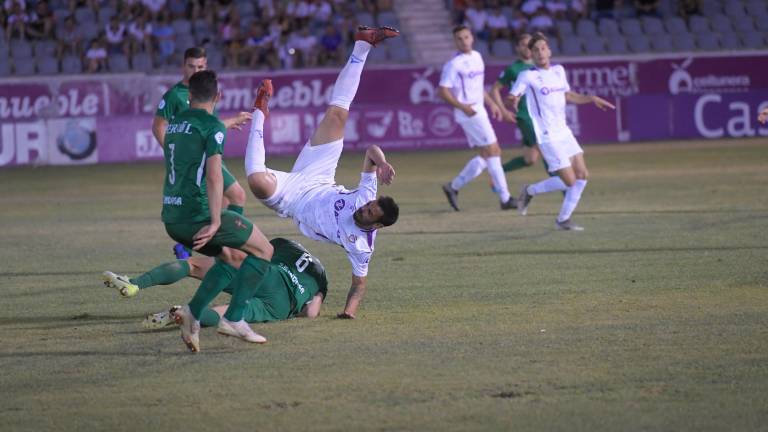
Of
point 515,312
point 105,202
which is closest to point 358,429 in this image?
point 515,312

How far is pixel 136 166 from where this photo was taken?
1049 inches

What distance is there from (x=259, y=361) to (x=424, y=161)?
1849 cm

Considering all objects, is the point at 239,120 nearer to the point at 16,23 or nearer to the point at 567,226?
the point at 567,226

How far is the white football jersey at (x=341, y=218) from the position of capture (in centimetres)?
897

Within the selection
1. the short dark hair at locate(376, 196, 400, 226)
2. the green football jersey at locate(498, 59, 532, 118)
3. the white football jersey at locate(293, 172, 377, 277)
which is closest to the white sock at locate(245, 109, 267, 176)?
the white football jersey at locate(293, 172, 377, 277)

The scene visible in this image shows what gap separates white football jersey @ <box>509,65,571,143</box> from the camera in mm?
14844

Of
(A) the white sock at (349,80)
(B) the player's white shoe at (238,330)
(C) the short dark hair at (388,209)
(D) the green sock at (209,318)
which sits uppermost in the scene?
(A) the white sock at (349,80)

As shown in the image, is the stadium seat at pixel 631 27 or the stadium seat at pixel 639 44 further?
the stadium seat at pixel 631 27

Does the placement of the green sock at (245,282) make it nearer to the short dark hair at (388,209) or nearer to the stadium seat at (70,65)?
the short dark hair at (388,209)

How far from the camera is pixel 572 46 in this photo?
3158 cm

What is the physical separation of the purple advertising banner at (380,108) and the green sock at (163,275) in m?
18.3

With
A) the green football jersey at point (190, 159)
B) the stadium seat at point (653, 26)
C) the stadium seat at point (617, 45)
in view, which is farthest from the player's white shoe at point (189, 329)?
the stadium seat at point (653, 26)

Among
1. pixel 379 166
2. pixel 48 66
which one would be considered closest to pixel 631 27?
pixel 48 66

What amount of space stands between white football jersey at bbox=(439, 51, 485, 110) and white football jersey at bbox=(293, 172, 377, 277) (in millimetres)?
7883
